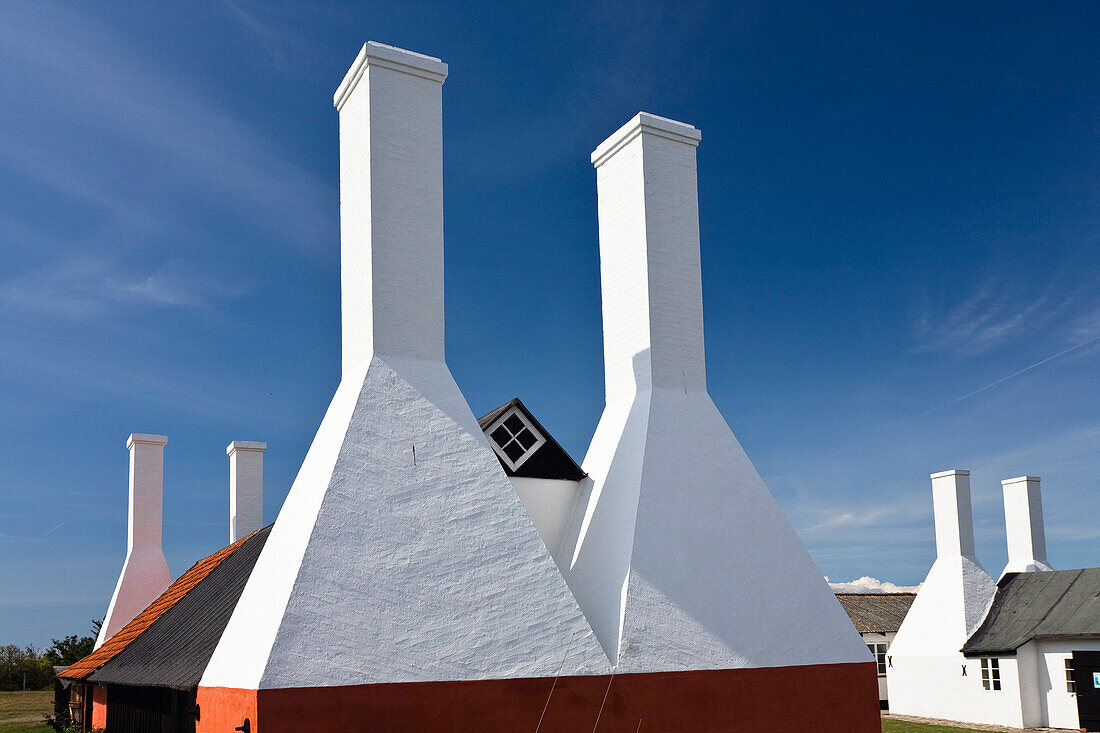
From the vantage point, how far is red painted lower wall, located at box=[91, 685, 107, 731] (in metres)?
16.3

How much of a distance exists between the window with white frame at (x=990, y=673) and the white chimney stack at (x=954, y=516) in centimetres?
284

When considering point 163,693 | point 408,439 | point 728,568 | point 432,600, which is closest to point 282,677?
point 432,600

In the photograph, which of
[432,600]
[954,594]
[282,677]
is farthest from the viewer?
[954,594]

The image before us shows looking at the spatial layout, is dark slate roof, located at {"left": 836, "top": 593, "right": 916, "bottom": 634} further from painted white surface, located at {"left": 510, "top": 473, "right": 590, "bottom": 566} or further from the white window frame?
painted white surface, located at {"left": 510, "top": 473, "right": 590, "bottom": 566}

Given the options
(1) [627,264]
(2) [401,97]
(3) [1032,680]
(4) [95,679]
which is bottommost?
(3) [1032,680]

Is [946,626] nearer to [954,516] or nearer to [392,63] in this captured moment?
[954,516]

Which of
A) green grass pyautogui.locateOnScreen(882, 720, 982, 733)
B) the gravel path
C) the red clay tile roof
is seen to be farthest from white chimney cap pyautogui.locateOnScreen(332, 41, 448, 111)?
the gravel path

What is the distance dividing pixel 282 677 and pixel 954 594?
20.2m

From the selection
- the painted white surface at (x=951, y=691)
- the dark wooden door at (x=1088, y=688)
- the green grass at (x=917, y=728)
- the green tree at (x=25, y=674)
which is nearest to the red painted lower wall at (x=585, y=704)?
the green grass at (x=917, y=728)

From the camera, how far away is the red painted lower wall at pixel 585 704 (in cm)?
863

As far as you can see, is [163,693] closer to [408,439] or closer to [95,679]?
[95,679]

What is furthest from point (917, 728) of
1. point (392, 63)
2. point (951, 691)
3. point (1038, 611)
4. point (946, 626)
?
point (392, 63)

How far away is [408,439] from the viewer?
1031 cm

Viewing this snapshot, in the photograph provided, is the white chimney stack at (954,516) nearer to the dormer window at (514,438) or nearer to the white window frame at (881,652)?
the white window frame at (881,652)
